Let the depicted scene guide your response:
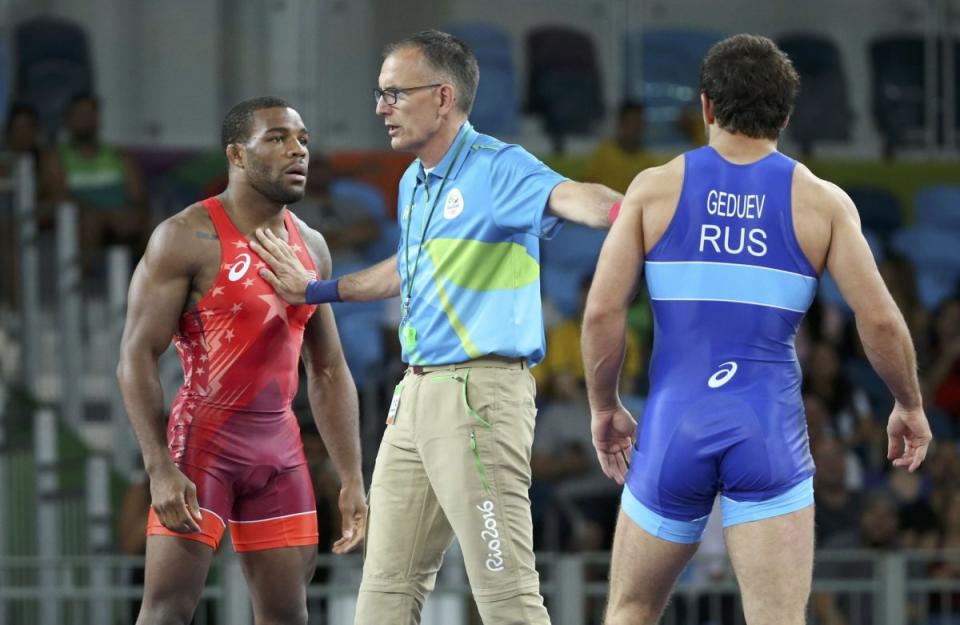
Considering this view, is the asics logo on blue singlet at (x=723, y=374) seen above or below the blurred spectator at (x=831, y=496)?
above

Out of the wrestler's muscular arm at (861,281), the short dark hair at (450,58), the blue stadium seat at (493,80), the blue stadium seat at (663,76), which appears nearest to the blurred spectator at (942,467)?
the blue stadium seat at (663,76)

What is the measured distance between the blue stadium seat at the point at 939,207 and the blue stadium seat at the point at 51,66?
20.7 feet

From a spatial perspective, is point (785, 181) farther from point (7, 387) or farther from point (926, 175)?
point (926, 175)

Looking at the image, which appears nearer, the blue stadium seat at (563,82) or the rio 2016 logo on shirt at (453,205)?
the rio 2016 logo on shirt at (453,205)

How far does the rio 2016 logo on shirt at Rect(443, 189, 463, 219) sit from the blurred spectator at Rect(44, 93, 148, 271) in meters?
6.54

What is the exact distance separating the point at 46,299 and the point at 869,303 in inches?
322

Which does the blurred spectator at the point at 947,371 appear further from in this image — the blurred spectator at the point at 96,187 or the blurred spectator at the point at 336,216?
the blurred spectator at the point at 96,187

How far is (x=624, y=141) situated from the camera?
1239 cm

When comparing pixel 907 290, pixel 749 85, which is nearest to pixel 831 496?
pixel 907 290

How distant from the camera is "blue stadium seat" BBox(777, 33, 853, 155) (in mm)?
13992

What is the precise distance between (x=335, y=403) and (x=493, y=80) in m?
8.02

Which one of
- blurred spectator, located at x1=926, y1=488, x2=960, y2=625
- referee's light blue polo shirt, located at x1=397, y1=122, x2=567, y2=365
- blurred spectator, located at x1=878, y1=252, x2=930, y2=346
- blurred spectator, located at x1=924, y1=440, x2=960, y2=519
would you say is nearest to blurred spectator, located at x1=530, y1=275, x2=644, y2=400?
blurred spectator, located at x1=924, y1=440, x2=960, y2=519

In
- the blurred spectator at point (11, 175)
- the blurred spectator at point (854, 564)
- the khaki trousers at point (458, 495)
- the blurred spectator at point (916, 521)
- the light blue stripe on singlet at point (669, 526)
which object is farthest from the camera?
the blurred spectator at point (11, 175)

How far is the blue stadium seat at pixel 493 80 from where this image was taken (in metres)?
13.4
